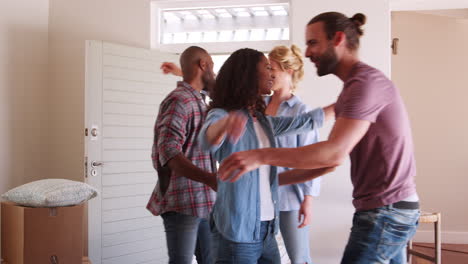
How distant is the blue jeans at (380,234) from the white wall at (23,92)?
12.3ft

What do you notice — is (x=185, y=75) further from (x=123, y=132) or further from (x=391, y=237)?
(x=123, y=132)

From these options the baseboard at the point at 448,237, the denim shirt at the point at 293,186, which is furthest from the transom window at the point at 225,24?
the baseboard at the point at 448,237

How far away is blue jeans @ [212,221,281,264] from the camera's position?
1.76 metres

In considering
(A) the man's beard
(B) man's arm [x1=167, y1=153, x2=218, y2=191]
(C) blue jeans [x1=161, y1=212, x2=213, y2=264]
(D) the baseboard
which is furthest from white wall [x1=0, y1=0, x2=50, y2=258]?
(D) the baseboard

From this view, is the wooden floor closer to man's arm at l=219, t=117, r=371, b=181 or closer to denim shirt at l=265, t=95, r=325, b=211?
denim shirt at l=265, t=95, r=325, b=211

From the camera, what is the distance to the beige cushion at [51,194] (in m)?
3.53

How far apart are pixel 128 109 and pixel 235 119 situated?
10.2 feet

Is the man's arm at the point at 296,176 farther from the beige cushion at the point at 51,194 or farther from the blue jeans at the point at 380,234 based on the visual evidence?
the beige cushion at the point at 51,194

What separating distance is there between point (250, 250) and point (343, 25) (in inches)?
31.8

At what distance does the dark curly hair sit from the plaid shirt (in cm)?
44

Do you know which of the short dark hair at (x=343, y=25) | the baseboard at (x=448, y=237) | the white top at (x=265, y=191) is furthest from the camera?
the baseboard at (x=448, y=237)

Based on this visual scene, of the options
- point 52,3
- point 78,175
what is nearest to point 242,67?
point 78,175

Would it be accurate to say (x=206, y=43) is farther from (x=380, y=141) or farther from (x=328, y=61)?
(x=380, y=141)

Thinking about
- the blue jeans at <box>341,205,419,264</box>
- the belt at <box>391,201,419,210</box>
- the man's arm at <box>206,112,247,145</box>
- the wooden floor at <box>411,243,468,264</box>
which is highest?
the man's arm at <box>206,112,247,145</box>
